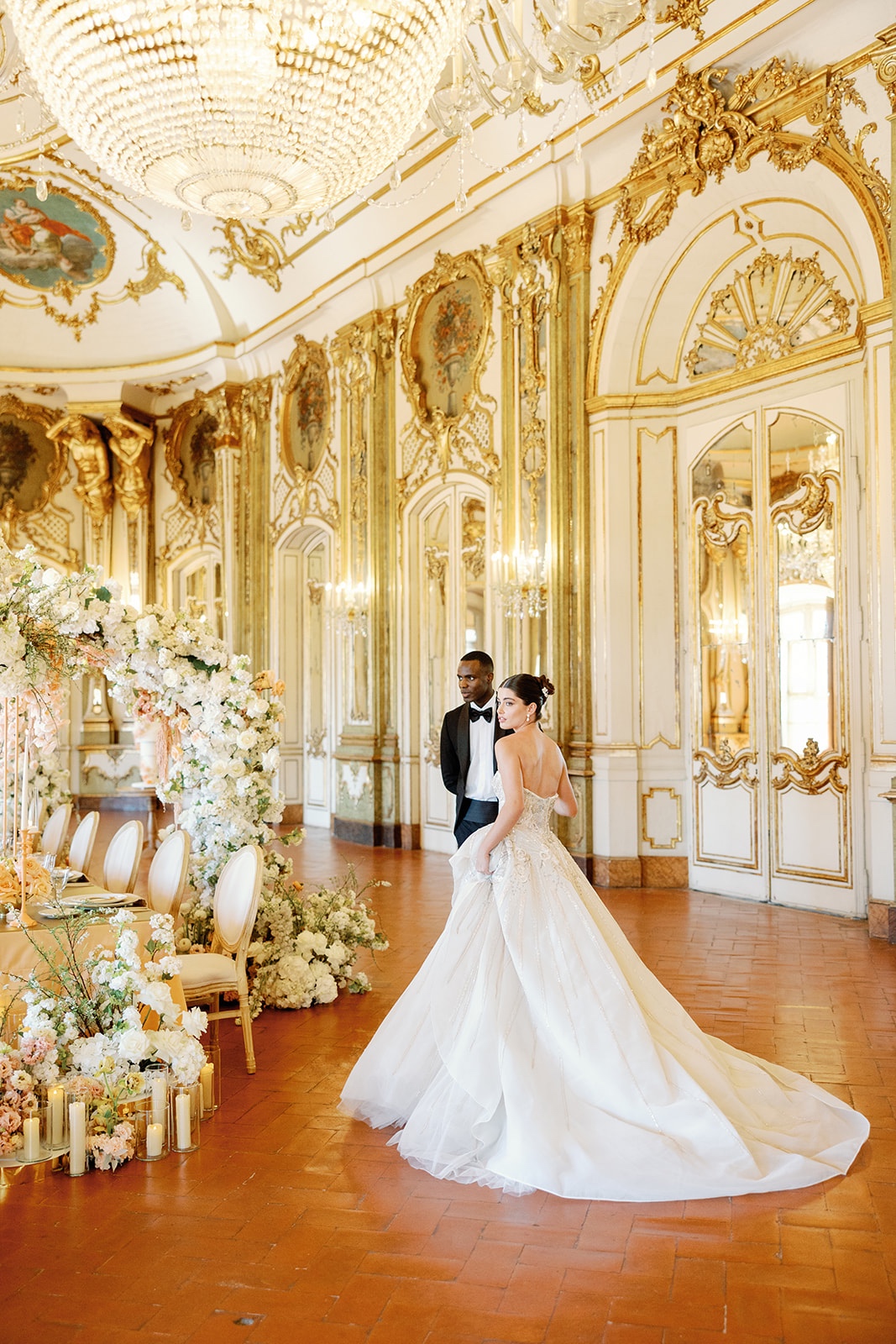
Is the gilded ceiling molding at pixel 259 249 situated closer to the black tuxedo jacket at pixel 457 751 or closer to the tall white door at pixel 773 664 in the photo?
the tall white door at pixel 773 664

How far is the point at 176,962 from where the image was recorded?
3.92 metres

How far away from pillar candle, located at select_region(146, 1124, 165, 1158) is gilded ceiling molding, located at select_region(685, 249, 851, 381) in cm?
660

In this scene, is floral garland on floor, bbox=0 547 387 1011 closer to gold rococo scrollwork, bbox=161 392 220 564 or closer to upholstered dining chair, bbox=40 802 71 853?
upholstered dining chair, bbox=40 802 71 853

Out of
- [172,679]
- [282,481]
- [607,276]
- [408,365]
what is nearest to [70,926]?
[172,679]

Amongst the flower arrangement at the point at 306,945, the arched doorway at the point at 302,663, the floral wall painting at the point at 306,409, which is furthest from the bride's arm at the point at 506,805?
the arched doorway at the point at 302,663

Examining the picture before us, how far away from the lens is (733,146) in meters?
7.80

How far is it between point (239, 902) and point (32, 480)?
13365mm

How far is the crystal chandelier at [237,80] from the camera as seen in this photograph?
334 cm

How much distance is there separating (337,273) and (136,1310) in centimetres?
1097

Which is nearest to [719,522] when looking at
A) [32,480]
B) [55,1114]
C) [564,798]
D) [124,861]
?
[564,798]

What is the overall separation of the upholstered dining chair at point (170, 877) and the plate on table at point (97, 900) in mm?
487

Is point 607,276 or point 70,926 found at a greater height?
point 607,276

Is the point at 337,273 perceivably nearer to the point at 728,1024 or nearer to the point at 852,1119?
the point at 728,1024

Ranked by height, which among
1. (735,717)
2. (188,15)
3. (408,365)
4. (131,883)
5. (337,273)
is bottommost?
(131,883)
